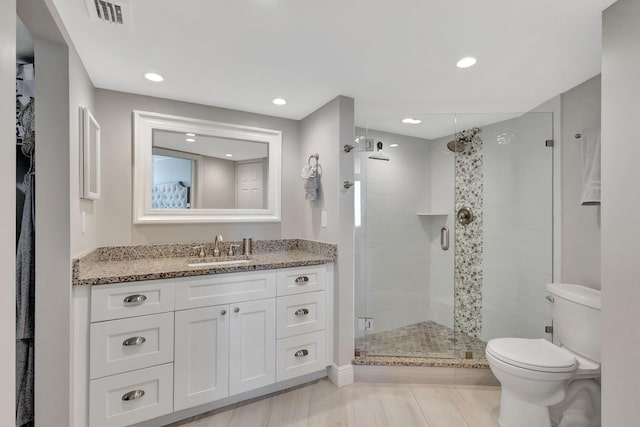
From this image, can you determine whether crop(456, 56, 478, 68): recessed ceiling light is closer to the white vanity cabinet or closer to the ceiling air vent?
the white vanity cabinet

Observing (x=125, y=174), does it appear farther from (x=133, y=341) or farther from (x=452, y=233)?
(x=452, y=233)

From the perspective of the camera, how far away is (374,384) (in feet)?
7.46

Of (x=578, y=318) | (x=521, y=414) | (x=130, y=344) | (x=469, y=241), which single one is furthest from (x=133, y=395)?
(x=469, y=241)

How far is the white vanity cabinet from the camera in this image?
1.59 m

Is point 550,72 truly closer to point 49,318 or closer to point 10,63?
point 10,63

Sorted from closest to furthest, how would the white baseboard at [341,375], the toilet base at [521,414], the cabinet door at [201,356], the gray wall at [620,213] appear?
the gray wall at [620,213]
the toilet base at [521,414]
the cabinet door at [201,356]
the white baseboard at [341,375]

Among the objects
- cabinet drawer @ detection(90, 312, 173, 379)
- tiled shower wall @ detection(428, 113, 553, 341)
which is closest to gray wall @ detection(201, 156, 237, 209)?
cabinet drawer @ detection(90, 312, 173, 379)

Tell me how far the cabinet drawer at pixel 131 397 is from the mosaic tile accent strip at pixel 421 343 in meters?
1.41

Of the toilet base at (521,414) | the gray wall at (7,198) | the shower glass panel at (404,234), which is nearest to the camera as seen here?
the gray wall at (7,198)

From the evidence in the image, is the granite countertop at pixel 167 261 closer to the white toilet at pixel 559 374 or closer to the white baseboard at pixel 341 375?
A: the white baseboard at pixel 341 375

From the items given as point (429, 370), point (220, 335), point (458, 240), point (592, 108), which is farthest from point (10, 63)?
point (458, 240)

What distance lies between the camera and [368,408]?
1971 millimetres

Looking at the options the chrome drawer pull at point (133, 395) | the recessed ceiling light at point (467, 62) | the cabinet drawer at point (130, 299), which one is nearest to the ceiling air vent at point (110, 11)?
the cabinet drawer at point (130, 299)

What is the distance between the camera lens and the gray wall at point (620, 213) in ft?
3.94
